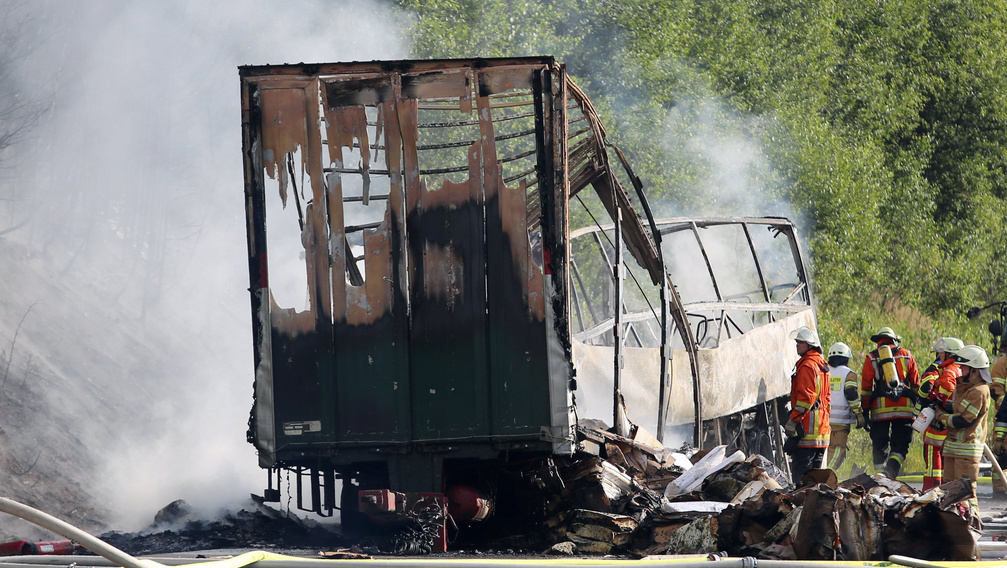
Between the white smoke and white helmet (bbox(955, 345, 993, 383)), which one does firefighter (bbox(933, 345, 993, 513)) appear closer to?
white helmet (bbox(955, 345, 993, 383))

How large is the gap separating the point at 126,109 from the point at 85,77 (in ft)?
3.32

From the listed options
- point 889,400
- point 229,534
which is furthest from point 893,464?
point 229,534

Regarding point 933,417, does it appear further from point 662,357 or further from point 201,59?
point 201,59

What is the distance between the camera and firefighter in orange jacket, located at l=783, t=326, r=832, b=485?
8.93 metres

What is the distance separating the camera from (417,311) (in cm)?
614

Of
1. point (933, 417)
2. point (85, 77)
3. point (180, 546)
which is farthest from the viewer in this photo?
point (85, 77)

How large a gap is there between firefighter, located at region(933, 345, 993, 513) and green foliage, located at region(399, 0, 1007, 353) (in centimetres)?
1006

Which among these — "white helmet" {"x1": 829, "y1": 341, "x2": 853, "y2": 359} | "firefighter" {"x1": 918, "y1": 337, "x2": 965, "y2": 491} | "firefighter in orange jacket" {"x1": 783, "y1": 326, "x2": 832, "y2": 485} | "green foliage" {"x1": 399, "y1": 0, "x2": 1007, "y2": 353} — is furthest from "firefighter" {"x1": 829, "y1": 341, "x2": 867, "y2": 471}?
"green foliage" {"x1": 399, "y1": 0, "x2": 1007, "y2": 353}

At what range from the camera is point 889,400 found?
10195mm

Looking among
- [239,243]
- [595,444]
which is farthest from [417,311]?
[239,243]

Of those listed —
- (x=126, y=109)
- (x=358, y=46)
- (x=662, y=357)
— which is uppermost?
(x=358, y=46)

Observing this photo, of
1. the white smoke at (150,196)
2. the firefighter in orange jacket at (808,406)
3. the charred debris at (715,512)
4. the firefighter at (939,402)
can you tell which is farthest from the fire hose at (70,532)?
the firefighter at (939,402)

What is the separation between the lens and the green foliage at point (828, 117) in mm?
18891

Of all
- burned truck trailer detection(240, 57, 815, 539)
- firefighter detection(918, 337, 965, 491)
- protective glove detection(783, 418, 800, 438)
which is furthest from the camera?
protective glove detection(783, 418, 800, 438)
